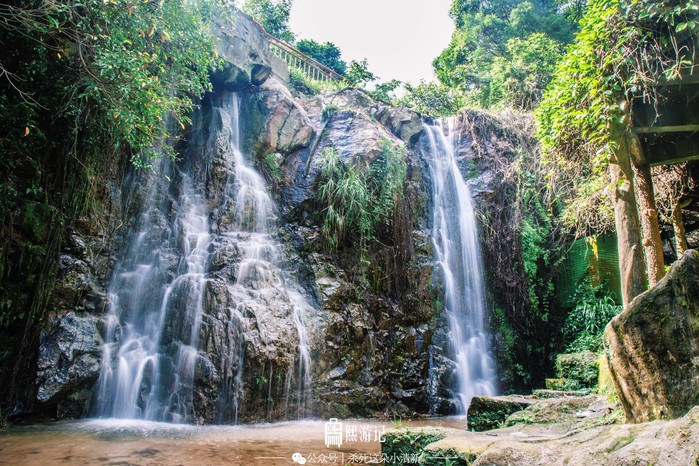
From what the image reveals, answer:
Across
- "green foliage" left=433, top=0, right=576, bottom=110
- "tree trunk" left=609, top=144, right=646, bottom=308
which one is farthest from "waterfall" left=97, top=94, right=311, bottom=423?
"green foliage" left=433, top=0, right=576, bottom=110

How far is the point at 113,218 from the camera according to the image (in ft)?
24.3

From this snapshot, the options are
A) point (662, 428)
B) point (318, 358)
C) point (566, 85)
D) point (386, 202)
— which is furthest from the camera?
point (386, 202)

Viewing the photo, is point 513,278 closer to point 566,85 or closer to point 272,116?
point 566,85

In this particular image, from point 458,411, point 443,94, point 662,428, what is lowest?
point 458,411

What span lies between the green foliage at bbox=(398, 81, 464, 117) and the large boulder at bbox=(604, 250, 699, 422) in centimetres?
1394

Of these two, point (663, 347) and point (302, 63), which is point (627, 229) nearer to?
point (663, 347)

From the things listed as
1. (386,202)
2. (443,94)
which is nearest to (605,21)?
(386,202)

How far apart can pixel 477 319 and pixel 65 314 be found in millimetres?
8260

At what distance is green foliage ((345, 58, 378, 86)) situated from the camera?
51.2 feet

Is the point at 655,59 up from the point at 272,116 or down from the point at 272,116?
down

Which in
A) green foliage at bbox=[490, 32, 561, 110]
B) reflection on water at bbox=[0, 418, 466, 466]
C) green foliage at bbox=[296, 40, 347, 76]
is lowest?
reflection on water at bbox=[0, 418, 466, 466]

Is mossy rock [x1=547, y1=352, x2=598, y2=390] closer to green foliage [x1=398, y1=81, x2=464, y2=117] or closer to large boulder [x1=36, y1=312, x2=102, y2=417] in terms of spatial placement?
large boulder [x1=36, y1=312, x2=102, y2=417]

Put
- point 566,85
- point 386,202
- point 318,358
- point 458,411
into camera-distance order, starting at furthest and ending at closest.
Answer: point 386,202 < point 458,411 < point 318,358 < point 566,85

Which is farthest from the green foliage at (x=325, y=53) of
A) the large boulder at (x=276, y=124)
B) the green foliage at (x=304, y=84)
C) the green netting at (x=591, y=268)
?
the green netting at (x=591, y=268)
